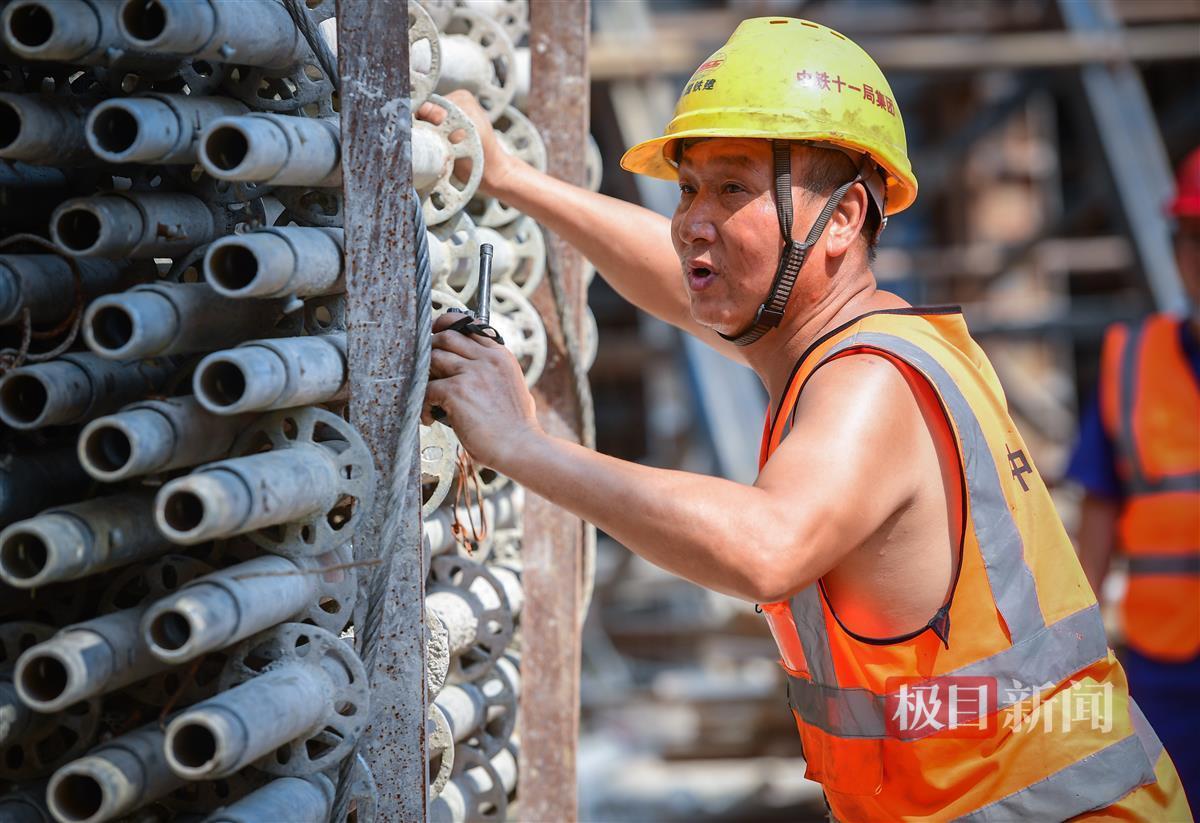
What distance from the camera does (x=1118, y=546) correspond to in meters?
5.30

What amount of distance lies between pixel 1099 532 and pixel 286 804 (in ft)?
11.9

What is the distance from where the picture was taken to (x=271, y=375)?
7.34 ft

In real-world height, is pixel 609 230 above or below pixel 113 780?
above

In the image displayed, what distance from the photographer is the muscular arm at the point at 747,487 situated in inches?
92.9

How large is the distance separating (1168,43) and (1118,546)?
12.2ft

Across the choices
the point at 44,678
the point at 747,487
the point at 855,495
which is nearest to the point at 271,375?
the point at 44,678

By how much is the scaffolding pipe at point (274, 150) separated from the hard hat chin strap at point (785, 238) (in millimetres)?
809

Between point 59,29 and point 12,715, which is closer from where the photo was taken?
point 59,29

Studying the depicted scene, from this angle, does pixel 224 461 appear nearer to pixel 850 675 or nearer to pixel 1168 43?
pixel 850 675

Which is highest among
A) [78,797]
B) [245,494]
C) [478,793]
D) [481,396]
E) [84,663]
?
[481,396]

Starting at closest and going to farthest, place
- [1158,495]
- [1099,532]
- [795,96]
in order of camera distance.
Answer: [795,96] < [1158,495] < [1099,532]

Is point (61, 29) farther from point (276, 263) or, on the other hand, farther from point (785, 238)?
Result: point (785, 238)

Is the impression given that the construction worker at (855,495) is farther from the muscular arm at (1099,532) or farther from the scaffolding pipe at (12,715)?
the muscular arm at (1099,532)

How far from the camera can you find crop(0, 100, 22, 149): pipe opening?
→ 2270mm
